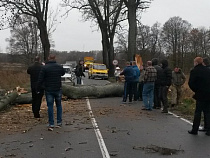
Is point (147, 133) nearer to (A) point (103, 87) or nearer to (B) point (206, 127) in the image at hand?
(B) point (206, 127)

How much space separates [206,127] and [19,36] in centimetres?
7349

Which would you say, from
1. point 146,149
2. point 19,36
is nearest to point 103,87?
point 146,149

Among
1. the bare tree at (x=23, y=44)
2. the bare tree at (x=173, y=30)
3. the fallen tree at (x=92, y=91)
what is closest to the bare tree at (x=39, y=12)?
the fallen tree at (x=92, y=91)

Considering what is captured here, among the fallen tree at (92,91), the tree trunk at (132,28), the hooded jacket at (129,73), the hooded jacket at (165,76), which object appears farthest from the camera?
the tree trunk at (132,28)

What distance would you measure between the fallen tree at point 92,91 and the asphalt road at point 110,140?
5705mm

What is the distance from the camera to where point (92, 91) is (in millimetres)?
17594

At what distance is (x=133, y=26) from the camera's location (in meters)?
24.4

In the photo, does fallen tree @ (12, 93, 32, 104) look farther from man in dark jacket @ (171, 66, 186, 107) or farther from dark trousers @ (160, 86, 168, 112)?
man in dark jacket @ (171, 66, 186, 107)

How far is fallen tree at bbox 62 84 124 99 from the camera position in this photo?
56.0 ft

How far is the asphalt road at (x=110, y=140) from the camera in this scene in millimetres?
6773

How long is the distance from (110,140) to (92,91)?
982 cm

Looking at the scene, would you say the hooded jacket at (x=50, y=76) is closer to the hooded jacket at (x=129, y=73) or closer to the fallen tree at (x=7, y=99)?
the fallen tree at (x=7, y=99)

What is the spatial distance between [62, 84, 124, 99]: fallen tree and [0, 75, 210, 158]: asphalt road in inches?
225

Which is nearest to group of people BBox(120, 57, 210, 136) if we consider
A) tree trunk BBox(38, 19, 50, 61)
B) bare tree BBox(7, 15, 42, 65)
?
tree trunk BBox(38, 19, 50, 61)
